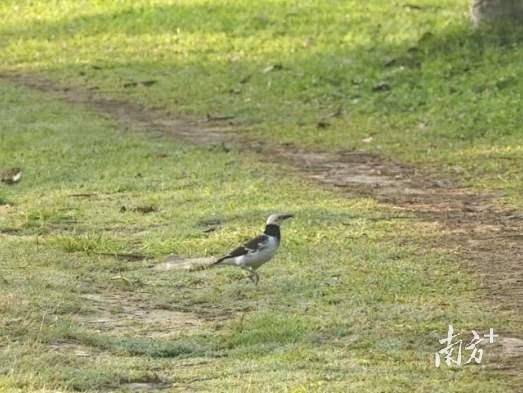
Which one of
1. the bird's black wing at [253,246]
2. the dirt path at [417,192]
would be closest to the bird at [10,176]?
the dirt path at [417,192]

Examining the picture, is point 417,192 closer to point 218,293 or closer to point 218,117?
point 218,293

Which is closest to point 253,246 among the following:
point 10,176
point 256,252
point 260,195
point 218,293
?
point 256,252

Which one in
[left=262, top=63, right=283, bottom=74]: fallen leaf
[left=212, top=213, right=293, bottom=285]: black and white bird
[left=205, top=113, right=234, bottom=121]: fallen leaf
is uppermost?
[left=262, top=63, right=283, bottom=74]: fallen leaf

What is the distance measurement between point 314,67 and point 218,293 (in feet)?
31.1

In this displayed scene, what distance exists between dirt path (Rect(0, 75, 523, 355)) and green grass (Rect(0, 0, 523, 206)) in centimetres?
30

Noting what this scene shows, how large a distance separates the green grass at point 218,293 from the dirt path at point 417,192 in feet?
0.62

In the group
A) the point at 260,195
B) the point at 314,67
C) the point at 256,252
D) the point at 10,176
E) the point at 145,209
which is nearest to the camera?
the point at 256,252

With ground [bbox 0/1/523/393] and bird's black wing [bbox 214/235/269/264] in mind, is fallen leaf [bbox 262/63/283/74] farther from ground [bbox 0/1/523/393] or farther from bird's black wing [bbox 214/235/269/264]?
bird's black wing [bbox 214/235/269/264]

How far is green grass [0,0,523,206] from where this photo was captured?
1389 centimetres

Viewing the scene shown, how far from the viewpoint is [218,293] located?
831cm

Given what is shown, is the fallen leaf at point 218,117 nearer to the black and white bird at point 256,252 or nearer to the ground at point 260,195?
the ground at point 260,195

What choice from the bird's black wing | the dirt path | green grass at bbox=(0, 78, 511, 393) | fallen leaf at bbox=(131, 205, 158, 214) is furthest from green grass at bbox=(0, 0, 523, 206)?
the bird's black wing

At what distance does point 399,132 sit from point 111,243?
508 centimetres

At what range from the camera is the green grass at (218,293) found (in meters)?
6.57
